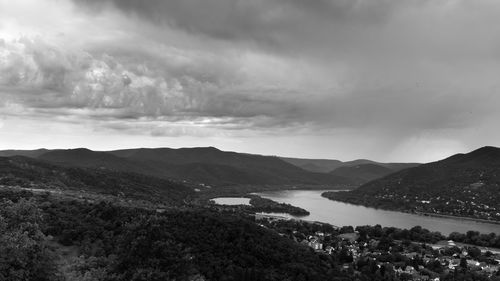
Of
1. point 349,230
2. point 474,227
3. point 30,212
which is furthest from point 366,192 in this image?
point 30,212

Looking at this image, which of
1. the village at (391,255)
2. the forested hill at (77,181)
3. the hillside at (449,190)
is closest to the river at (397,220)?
the hillside at (449,190)

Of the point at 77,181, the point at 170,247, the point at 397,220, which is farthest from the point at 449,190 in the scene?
the point at 170,247

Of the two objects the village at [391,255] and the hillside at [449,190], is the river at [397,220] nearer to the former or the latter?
the hillside at [449,190]

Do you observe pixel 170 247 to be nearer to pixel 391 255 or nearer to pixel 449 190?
pixel 391 255

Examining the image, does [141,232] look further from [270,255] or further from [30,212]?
[30,212]

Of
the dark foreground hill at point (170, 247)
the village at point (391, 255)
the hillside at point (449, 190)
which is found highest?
the hillside at point (449, 190)

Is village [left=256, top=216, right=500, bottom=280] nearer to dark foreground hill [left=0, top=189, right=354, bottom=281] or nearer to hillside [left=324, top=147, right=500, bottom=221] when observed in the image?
dark foreground hill [left=0, top=189, right=354, bottom=281]
